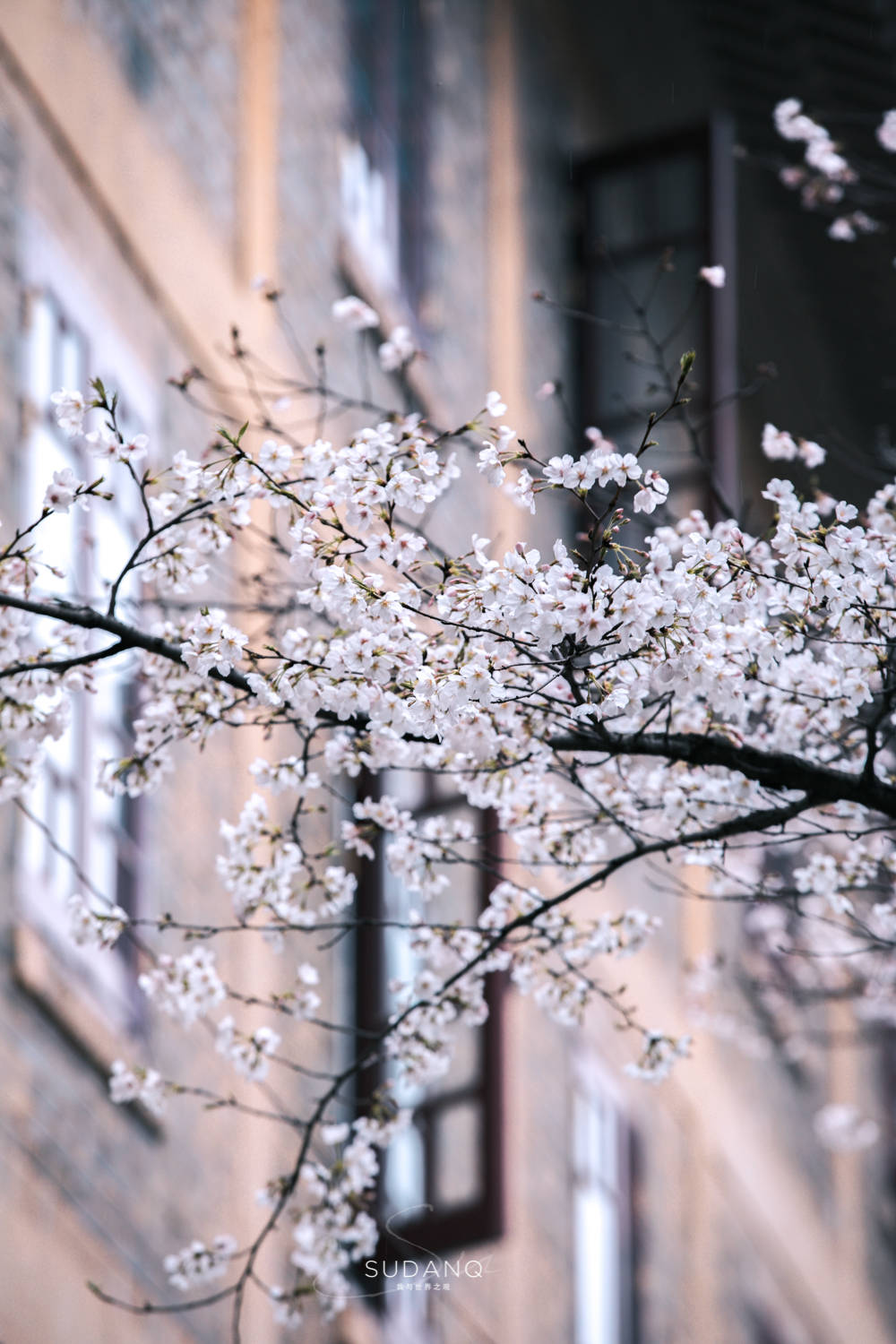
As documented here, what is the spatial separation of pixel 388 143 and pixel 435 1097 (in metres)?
4.22

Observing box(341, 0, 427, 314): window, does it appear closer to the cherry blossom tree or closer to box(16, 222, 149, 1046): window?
box(16, 222, 149, 1046): window

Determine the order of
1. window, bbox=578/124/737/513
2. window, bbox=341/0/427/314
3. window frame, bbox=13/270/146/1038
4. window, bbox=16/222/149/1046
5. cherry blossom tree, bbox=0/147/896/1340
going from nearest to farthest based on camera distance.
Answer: cherry blossom tree, bbox=0/147/896/1340 < window frame, bbox=13/270/146/1038 < window, bbox=16/222/149/1046 < window, bbox=341/0/427/314 < window, bbox=578/124/737/513

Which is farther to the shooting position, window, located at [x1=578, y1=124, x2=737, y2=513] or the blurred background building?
window, located at [x1=578, y1=124, x2=737, y2=513]

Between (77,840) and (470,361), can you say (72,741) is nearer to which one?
(77,840)

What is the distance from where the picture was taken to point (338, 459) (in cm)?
251

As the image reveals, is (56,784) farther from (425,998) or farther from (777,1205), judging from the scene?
(777,1205)

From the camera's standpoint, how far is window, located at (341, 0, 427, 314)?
22.0 feet

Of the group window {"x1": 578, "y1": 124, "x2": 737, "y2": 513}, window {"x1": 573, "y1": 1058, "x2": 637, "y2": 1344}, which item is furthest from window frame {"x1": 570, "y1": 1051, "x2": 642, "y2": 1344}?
window {"x1": 578, "y1": 124, "x2": 737, "y2": 513}

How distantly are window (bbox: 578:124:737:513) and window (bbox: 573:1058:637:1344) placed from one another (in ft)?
10.1

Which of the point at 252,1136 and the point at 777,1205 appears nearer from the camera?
the point at 252,1136

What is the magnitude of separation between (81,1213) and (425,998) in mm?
1409

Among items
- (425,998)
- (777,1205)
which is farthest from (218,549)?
(777,1205)

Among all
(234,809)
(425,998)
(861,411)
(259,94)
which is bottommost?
(425,998)

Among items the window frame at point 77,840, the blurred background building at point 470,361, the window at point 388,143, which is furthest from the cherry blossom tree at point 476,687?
the window at point 388,143
